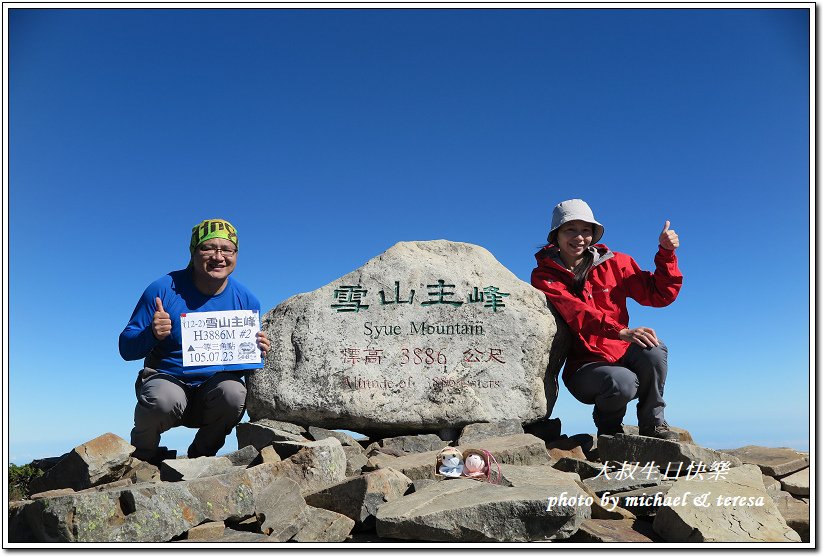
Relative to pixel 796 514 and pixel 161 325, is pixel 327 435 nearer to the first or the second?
pixel 161 325

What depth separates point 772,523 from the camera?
533 cm

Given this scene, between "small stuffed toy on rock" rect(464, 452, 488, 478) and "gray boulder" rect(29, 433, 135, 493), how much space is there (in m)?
3.46

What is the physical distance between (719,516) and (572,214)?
13.4 feet

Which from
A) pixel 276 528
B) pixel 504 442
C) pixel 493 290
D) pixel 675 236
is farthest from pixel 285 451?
pixel 675 236

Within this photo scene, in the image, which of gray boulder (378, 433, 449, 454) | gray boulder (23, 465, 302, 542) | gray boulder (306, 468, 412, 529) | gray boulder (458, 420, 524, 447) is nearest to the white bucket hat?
gray boulder (458, 420, 524, 447)

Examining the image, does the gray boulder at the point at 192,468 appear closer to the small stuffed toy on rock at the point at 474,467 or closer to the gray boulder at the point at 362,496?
the gray boulder at the point at 362,496

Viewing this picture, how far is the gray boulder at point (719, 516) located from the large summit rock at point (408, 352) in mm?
3032

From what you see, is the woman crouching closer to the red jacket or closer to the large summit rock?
the red jacket

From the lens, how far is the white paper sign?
7922mm

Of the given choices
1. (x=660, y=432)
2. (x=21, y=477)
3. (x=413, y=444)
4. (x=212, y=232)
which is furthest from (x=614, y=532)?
(x=21, y=477)

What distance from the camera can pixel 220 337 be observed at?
803cm
